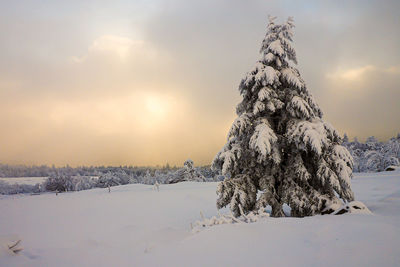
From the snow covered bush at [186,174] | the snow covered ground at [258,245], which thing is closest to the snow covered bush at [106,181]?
the snow covered bush at [186,174]

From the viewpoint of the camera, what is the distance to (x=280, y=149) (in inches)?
365

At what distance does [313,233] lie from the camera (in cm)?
455

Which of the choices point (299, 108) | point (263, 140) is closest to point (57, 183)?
point (263, 140)

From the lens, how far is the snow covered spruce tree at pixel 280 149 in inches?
325

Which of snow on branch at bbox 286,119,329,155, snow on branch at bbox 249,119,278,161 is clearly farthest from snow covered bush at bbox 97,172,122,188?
snow on branch at bbox 286,119,329,155

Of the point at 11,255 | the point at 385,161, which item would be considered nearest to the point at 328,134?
the point at 11,255

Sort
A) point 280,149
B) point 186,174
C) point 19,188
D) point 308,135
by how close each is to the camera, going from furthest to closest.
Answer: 1. point 19,188
2. point 186,174
3. point 280,149
4. point 308,135

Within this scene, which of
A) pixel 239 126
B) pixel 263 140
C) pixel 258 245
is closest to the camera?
pixel 258 245

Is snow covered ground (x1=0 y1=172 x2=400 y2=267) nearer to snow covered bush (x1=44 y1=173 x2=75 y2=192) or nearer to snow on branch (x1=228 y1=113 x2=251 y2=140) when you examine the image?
snow on branch (x1=228 y1=113 x2=251 y2=140)

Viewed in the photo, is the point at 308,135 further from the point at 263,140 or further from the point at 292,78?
the point at 292,78

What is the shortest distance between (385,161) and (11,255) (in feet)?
142

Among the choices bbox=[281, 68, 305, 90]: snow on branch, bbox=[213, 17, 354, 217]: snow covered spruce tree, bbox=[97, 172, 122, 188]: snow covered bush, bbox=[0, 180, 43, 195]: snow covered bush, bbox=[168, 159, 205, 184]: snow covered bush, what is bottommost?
bbox=[0, 180, 43, 195]: snow covered bush

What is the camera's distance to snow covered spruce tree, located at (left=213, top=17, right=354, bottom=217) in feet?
27.1

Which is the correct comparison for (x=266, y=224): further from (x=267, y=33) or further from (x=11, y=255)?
(x=267, y=33)
